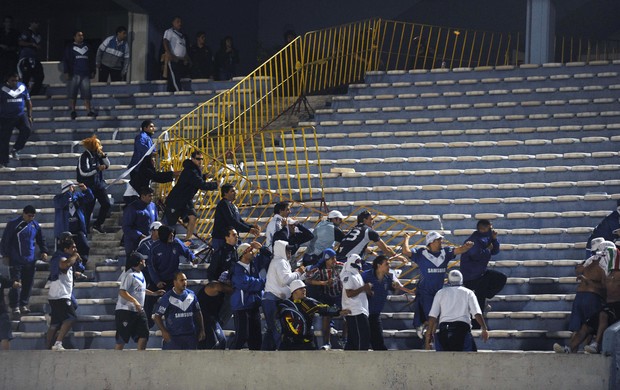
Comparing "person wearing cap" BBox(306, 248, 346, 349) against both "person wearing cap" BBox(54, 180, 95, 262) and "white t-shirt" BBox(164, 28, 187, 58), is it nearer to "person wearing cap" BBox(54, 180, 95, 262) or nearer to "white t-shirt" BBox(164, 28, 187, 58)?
"person wearing cap" BBox(54, 180, 95, 262)

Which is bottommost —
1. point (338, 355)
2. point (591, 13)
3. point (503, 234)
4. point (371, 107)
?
point (338, 355)

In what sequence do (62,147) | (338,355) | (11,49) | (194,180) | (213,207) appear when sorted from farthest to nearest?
(11,49)
(62,147)
(213,207)
(194,180)
(338,355)

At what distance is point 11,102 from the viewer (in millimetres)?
22719

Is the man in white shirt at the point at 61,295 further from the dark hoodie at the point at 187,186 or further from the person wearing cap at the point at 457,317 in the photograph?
the person wearing cap at the point at 457,317

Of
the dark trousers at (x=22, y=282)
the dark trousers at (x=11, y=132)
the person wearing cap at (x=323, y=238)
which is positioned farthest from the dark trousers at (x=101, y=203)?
the person wearing cap at (x=323, y=238)

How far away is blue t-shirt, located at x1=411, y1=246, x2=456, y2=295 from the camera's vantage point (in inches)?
669

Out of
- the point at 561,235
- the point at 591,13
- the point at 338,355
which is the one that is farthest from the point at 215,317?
the point at 591,13

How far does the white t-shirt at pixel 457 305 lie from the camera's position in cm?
1580

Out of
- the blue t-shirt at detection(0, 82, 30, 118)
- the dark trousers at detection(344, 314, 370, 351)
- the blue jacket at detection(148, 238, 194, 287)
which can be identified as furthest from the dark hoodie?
the blue t-shirt at detection(0, 82, 30, 118)

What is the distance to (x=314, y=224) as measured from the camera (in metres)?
20.0

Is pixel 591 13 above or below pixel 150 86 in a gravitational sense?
above

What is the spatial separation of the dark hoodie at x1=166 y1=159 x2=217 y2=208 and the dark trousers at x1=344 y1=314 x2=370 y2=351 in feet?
11.6

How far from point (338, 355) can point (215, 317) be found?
222cm

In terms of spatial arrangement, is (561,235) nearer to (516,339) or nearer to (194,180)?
(516,339)
